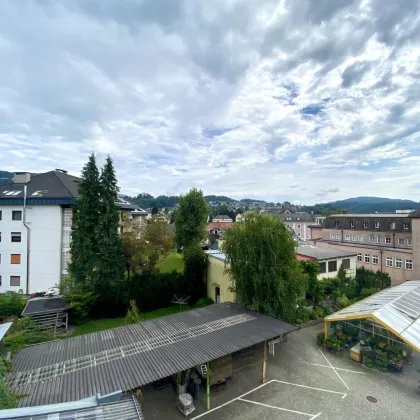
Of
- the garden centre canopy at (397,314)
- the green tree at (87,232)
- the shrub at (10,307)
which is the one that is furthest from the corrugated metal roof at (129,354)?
the shrub at (10,307)

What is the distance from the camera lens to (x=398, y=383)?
10.8m

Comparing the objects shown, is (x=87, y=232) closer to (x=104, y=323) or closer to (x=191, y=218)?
(x=104, y=323)

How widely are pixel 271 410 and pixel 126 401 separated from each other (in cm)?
607

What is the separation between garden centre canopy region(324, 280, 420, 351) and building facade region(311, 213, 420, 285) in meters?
11.9

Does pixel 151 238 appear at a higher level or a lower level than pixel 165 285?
higher

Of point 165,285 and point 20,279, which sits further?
point 20,279

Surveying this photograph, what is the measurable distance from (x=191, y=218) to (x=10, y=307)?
22045 millimetres

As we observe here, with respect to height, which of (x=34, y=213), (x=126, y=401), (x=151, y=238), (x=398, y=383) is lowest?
(x=398, y=383)

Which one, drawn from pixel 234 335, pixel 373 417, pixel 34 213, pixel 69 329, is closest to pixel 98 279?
pixel 69 329

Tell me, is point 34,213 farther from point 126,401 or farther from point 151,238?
point 126,401

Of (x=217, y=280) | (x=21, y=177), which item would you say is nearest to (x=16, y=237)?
(x=21, y=177)

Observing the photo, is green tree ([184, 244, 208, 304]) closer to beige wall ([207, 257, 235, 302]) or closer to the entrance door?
beige wall ([207, 257, 235, 302])

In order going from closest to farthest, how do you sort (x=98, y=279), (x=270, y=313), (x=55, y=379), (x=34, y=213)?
(x=55, y=379) → (x=270, y=313) → (x=98, y=279) → (x=34, y=213)

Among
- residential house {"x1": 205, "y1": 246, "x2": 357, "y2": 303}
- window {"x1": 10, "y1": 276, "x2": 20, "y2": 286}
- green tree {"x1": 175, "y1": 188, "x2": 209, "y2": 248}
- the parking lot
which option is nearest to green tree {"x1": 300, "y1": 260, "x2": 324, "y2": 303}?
residential house {"x1": 205, "y1": 246, "x2": 357, "y2": 303}
